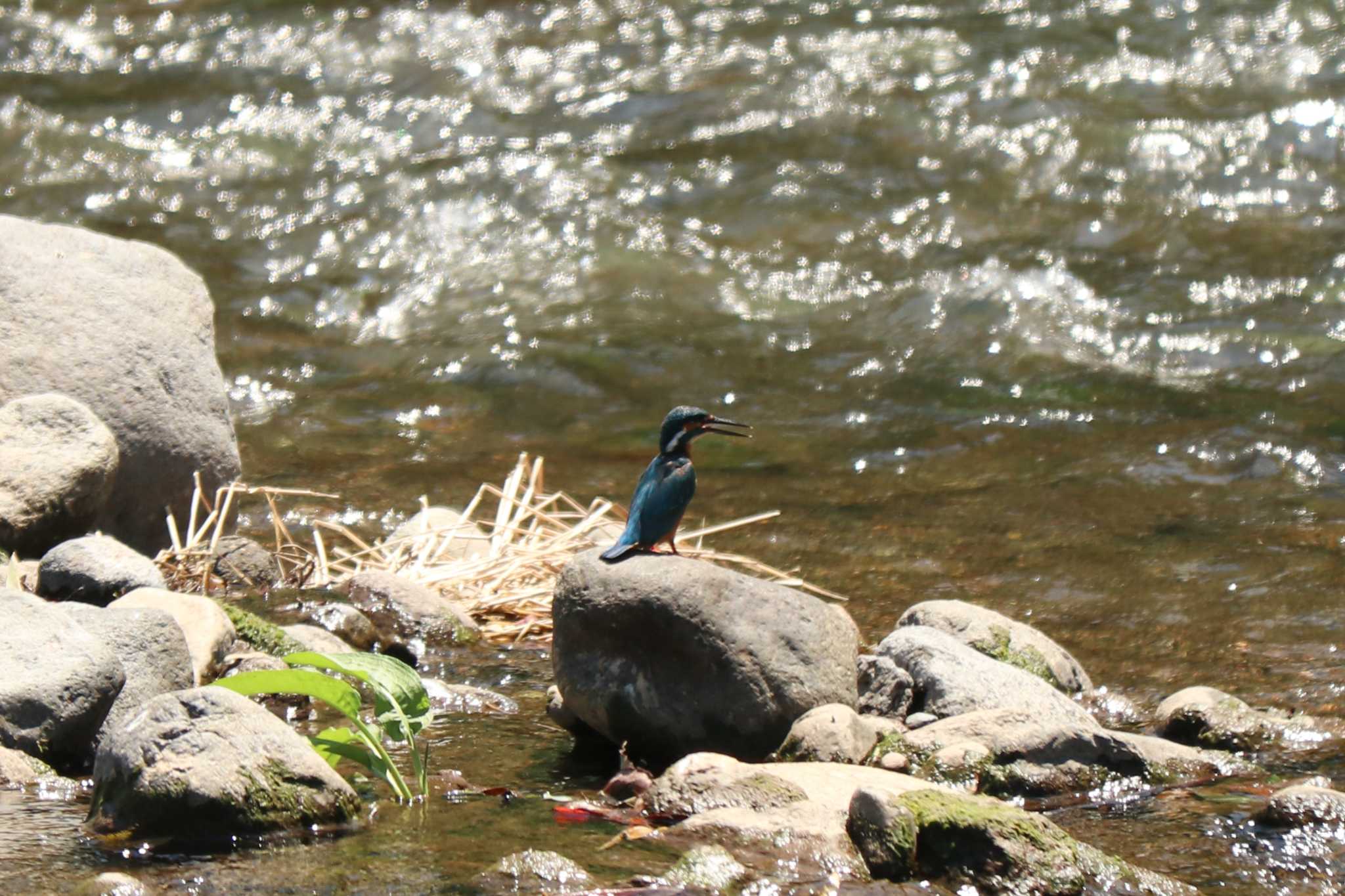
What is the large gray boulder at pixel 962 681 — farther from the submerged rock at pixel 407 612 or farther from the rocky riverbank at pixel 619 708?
the submerged rock at pixel 407 612

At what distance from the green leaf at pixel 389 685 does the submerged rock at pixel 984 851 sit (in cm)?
105

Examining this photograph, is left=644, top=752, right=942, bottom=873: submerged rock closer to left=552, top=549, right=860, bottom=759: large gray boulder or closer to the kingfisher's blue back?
left=552, top=549, right=860, bottom=759: large gray boulder

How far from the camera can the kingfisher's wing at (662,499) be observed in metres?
4.71

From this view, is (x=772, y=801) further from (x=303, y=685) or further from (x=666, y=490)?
(x=666, y=490)

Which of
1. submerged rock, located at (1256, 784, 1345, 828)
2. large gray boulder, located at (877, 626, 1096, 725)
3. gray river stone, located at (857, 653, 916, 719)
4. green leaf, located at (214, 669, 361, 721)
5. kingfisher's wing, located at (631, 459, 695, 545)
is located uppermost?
kingfisher's wing, located at (631, 459, 695, 545)

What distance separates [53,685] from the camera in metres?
3.88

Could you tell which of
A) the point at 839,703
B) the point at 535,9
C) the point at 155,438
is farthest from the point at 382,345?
the point at 839,703

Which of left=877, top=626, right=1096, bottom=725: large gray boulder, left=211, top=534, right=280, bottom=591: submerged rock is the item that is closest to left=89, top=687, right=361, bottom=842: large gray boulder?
left=877, top=626, right=1096, bottom=725: large gray boulder

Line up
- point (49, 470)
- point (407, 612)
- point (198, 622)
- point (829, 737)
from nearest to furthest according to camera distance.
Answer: point (829, 737) → point (198, 622) → point (49, 470) → point (407, 612)

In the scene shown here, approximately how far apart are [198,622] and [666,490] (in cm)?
140

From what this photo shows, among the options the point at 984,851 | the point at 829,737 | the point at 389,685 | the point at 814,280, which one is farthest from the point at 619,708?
the point at 814,280

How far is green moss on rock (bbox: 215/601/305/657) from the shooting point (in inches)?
193

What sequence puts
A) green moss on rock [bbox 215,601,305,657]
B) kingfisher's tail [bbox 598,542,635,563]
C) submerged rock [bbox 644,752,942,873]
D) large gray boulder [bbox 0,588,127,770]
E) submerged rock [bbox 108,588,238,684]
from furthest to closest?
green moss on rock [bbox 215,601,305,657] → submerged rock [bbox 108,588,238,684] → kingfisher's tail [bbox 598,542,635,563] → large gray boulder [bbox 0,588,127,770] → submerged rock [bbox 644,752,942,873]

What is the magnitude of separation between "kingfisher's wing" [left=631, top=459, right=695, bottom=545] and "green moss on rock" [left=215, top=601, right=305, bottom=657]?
111cm
